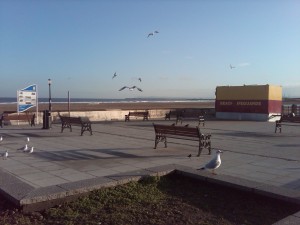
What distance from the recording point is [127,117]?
25281 millimetres

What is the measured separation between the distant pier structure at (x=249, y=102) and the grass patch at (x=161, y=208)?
2107 centimetres

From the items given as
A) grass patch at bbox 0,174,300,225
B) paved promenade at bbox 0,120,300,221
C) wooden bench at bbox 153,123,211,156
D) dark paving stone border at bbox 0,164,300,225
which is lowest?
paved promenade at bbox 0,120,300,221

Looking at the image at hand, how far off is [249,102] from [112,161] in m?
19.6

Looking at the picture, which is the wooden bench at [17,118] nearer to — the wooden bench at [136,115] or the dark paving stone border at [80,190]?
the wooden bench at [136,115]

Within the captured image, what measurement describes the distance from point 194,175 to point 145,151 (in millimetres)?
4436

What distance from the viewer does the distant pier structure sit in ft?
85.1

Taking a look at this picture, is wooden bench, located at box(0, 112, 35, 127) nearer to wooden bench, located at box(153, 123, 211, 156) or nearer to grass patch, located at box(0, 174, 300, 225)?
wooden bench, located at box(153, 123, 211, 156)

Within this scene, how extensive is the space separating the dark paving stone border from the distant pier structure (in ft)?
68.0

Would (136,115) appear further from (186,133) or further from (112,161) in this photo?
(112,161)

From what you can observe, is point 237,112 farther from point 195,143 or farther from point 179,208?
point 179,208

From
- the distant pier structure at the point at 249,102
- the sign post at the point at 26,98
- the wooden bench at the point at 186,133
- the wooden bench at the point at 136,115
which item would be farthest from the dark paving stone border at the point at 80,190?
the distant pier structure at the point at 249,102

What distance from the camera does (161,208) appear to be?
517cm

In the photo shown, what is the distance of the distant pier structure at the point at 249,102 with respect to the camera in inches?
1022

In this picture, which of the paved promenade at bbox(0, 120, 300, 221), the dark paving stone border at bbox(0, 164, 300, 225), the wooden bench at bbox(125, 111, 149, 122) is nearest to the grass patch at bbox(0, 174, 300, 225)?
the dark paving stone border at bbox(0, 164, 300, 225)
